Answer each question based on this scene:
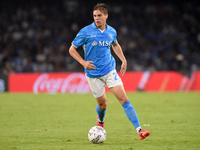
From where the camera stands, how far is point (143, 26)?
3005 centimetres

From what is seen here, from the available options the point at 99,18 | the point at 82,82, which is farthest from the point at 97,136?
the point at 82,82

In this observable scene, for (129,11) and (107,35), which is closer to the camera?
(107,35)

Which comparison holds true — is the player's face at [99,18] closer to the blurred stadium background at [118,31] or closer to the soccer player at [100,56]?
the soccer player at [100,56]

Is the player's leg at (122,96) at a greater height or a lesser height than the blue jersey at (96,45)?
lesser

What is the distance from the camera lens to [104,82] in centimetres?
738

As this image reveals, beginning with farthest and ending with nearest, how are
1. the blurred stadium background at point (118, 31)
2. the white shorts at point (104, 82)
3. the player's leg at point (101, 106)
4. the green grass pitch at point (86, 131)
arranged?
the blurred stadium background at point (118, 31) < the player's leg at point (101, 106) < the white shorts at point (104, 82) < the green grass pitch at point (86, 131)

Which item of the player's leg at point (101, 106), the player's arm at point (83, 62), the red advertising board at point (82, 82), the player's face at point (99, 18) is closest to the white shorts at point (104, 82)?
the player's leg at point (101, 106)

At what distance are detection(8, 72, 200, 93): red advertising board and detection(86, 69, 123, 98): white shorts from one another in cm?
1491

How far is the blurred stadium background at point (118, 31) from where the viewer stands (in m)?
25.6

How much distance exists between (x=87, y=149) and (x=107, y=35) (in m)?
2.24

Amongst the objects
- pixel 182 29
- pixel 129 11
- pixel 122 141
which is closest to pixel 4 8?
pixel 129 11

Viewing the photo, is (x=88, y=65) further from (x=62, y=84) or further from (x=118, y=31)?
(x=118, y=31)

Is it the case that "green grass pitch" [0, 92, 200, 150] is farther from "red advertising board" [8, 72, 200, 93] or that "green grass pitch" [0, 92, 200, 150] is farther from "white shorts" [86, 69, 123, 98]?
"red advertising board" [8, 72, 200, 93]

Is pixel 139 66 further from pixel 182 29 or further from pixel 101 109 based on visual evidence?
pixel 101 109
